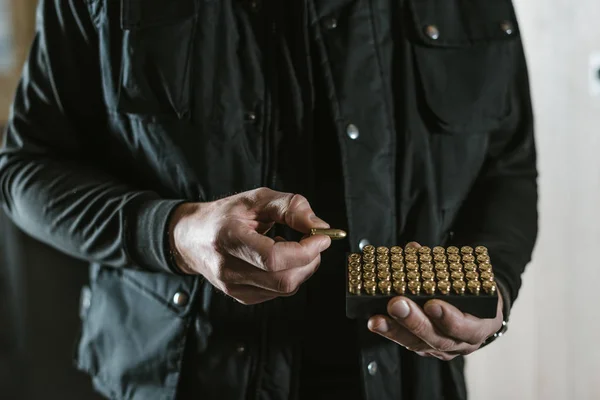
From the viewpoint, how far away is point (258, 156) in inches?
25.5

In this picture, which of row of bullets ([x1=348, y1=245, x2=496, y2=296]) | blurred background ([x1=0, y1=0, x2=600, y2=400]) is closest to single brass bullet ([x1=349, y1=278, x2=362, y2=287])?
row of bullets ([x1=348, y1=245, x2=496, y2=296])

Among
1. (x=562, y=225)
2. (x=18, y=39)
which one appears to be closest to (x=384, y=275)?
(x=562, y=225)

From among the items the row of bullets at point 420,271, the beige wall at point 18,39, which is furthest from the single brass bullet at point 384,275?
the beige wall at point 18,39

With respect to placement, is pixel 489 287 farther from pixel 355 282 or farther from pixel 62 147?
pixel 62 147

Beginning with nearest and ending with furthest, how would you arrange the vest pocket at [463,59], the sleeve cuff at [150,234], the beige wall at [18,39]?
the sleeve cuff at [150,234] → the vest pocket at [463,59] → the beige wall at [18,39]

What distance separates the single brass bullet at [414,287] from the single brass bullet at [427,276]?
1 cm

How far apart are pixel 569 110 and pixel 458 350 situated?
0.55 m

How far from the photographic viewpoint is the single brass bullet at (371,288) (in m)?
0.52

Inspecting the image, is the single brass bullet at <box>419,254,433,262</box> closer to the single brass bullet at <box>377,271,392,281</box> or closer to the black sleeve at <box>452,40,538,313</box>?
the single brass bullet at <box>377,271,392,281</box>

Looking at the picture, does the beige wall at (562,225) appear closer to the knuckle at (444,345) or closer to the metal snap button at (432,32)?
the metal snap button at (432,32)

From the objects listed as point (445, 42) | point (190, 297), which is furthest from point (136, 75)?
point (445, 42)

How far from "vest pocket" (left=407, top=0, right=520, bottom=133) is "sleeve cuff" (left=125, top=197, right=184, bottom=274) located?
0.30 metres

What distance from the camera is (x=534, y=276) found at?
105cm

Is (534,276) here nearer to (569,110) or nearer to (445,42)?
(569,110)
